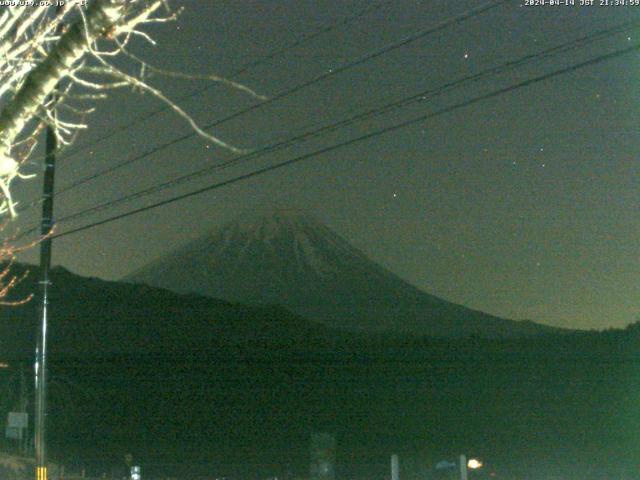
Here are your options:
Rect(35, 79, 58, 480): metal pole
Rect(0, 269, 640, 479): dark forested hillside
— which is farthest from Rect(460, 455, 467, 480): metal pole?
Rect(0, 269, 640, 479): dark forested hillside

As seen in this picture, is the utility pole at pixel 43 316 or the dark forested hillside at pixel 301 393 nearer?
the utility pole at pixel 43 316

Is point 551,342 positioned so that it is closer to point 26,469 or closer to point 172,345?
point 172,345

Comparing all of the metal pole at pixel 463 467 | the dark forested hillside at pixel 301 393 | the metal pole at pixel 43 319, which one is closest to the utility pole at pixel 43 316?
the metal pole at pixel 43 319

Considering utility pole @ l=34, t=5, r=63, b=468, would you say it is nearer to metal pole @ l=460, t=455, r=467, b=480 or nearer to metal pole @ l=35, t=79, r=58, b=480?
metal pole @ l=35, t=79, r=58, b=480

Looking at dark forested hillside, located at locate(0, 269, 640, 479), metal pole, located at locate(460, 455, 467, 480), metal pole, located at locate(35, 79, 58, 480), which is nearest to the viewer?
metal pole, located at locate(35, 79, 58, 480)

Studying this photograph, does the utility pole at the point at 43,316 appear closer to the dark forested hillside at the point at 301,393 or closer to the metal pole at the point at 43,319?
the metal pole at the point at 43,319

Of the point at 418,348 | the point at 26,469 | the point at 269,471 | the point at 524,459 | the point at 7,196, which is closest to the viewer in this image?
the point at 7,196

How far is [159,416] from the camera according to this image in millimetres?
87438

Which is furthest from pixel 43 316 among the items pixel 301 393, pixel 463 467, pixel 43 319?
pixel 301 393

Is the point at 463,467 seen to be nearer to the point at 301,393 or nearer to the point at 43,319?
the point at 43,319

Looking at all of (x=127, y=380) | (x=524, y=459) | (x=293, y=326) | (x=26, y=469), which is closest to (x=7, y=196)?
(x=26, y=469)

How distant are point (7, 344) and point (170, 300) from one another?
47250 millimetres

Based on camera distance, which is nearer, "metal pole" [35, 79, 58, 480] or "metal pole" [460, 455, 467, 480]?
"metal pole" [35, 79, 58, 480]

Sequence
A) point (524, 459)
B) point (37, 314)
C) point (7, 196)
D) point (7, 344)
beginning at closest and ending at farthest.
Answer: point (7, 196), point (37, 314), point (524, 459), point (7, 344)
